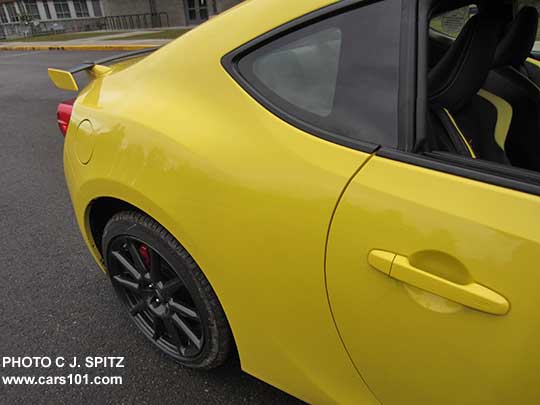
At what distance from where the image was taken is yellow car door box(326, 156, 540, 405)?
0.79 meters

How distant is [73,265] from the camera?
2387 mm

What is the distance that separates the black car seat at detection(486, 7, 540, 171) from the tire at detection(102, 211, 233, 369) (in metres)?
1.38

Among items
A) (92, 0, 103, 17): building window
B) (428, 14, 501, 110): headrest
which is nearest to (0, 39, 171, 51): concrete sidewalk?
(428, 14, 501, 110): headrest

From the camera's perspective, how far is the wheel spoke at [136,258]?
1608mm

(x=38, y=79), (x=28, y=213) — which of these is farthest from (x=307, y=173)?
(x=38, y=79)

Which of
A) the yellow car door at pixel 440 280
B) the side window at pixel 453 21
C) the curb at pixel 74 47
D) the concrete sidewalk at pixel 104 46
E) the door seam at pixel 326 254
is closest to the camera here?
the yellow car door at pixel 440 280

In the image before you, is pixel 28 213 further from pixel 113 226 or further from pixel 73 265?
pixel 113 226

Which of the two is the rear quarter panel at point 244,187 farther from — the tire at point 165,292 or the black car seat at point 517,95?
the black car seat at point 517,95

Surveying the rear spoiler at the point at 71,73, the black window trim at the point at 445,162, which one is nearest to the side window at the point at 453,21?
the black window trim at the point at 445,162

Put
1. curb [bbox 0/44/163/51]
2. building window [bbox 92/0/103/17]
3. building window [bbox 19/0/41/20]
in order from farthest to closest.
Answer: building window [bbox 92/0/103/17] < building window [bbox 19/0/41/20] < curb [bbox 0/44/163/51]

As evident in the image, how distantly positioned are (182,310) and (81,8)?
35.6 meters

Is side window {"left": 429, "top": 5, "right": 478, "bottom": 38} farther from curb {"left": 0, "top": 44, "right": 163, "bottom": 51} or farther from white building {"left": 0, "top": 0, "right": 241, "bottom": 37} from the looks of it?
white building {"left": 0, "top": 0, "right": 241, "bottom": 37}

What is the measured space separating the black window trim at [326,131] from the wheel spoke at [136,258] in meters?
0.86

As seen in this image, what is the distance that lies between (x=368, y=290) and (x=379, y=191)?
9.8 inches
